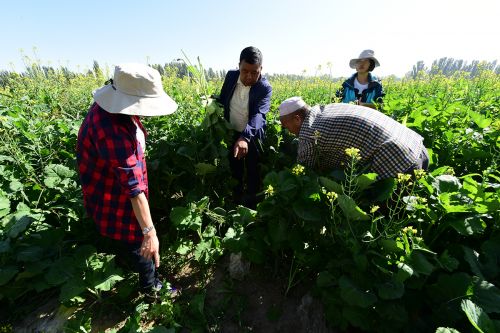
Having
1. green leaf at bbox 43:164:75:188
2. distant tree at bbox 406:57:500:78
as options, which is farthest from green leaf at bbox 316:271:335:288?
distant tree at bbox 406:57:500:78

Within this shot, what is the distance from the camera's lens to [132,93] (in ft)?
5.44

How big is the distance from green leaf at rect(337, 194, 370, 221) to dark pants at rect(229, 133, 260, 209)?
1.66 m

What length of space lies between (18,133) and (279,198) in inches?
121

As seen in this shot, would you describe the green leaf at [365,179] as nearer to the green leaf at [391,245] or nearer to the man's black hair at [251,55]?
the green leaf at [391,245]

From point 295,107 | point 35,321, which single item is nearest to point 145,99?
point 295,107

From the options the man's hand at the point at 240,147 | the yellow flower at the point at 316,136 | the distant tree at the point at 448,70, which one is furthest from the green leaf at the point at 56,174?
the distant tree at the point at 448,70

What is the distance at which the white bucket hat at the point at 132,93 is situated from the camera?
1603 mm

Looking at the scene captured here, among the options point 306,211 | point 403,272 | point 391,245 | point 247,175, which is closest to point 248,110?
point 247,175

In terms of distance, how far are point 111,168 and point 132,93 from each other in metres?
0.50

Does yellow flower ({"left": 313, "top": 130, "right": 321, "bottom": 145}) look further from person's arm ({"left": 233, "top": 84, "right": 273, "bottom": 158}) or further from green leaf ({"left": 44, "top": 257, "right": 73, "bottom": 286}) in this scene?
green leaf ({"left": 44, "top": 257, "right": 73, "bottom": 286})

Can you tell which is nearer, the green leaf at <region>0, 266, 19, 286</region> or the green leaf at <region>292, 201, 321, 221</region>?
the green leaf at <region>292, 201, 321, 221</region>

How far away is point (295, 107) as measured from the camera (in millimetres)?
2389

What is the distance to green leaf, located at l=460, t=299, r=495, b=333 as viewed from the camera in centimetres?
130

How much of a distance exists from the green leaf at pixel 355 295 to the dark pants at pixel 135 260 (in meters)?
1.48
